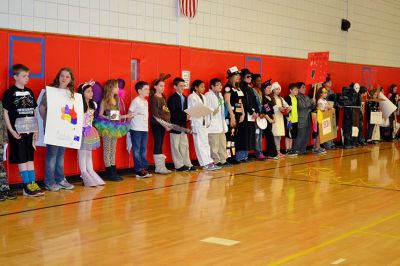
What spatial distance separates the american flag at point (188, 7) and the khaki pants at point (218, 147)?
2244mm

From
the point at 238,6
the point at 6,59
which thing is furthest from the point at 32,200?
the point at 238,6

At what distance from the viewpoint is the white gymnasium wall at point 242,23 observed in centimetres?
818

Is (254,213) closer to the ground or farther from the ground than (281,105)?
closer to the ground

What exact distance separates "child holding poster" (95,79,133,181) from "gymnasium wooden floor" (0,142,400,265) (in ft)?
1.48

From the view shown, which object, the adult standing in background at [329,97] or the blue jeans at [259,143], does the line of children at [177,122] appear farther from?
the adult standing in background at [329,97]

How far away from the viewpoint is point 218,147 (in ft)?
33.7

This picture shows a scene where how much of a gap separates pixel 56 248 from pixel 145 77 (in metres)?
5.16

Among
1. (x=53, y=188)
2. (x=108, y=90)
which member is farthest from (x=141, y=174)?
(x=53, y=188)

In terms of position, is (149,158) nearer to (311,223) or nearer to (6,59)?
(6,59)

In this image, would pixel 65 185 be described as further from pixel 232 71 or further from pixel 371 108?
pixel 371 108

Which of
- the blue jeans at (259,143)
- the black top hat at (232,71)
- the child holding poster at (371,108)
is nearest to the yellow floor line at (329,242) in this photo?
the black top hat at (232,71)

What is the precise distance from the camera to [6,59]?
7.44 meters

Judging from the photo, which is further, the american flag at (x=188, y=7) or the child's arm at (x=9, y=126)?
the american flag at (x=188, y=7)

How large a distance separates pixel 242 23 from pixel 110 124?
180 inches
